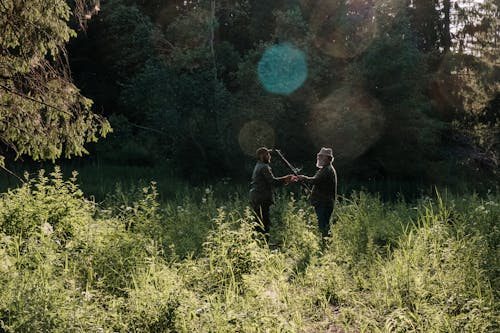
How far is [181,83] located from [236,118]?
2.96 metres

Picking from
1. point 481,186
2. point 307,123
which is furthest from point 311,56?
point 481,186

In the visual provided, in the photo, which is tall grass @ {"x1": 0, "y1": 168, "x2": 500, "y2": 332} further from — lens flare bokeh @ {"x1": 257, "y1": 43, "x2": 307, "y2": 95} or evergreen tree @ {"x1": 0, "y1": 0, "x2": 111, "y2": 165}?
lens flare bokeh @ {"x1": 257, "y1": 43, "x2": 307, "y2": 95}

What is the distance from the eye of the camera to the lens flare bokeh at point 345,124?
23.9m

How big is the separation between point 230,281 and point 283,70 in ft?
54.0

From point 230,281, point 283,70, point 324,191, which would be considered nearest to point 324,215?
point 324,191

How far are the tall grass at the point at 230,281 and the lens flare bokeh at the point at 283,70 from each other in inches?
524

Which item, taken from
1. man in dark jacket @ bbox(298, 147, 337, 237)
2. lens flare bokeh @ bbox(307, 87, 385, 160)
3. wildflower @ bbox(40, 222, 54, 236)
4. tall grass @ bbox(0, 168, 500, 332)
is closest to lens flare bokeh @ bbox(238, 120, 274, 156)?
lens flare bokeh @ bbox(307, 87, 385, 160)

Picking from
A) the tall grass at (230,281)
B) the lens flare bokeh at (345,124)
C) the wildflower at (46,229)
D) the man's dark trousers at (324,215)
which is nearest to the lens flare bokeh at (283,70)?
the lens flare bokeh at (345,124)

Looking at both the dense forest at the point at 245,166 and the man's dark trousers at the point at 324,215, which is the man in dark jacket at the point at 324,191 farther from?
the dense forest at the point at 245,166

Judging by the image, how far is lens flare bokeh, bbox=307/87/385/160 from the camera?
78.5 ft

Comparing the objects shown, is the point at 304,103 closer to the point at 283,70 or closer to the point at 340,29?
the point at 283,70

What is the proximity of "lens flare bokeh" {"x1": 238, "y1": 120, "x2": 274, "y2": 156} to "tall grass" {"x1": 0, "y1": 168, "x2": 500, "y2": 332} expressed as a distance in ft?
41.6

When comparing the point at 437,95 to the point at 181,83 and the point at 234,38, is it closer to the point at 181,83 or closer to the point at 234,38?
the point at 234,38

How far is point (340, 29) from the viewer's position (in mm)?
27828
